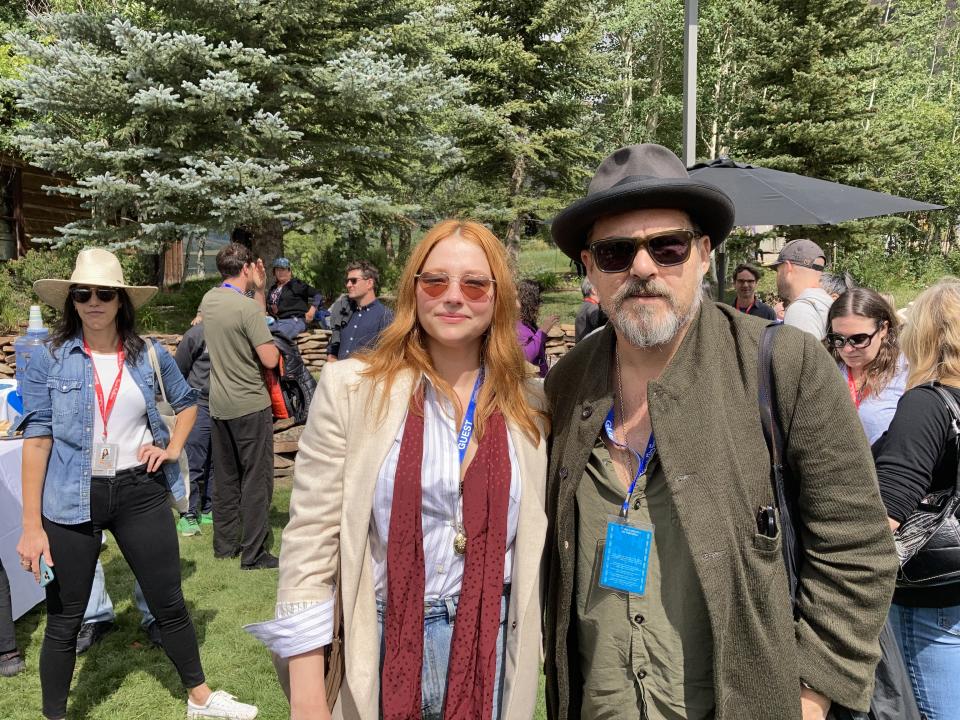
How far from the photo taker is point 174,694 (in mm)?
3768

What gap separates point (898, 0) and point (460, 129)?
23714 millimetres

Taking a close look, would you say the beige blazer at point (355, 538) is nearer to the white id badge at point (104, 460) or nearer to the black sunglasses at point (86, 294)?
the white id badge at point (104, 460)

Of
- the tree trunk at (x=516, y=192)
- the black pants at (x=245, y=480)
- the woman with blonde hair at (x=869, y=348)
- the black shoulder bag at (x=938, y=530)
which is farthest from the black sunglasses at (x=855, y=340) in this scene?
the tree trunk at (x=516, y=192)

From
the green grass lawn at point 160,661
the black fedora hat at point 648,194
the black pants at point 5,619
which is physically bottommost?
the green grass lawn at point 160,661

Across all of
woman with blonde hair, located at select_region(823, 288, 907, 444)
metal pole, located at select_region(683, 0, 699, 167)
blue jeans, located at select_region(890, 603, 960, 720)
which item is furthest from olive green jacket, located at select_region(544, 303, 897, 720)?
metal pole, located at select_region(683, 0, 699, 167)

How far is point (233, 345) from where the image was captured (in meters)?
5.25

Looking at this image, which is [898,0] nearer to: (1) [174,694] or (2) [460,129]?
(2) [460,129]

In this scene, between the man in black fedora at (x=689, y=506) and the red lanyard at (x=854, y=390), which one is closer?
the man in black fedora at (x=689, y=506)

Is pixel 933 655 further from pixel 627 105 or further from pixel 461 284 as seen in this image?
pixel 627 105

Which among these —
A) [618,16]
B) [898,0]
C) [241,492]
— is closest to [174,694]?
[241,492]

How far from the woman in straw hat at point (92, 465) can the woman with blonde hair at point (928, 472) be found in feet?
10.1

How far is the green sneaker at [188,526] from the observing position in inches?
238

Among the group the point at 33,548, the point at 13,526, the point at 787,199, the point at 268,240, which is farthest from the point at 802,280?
the point at 268,240

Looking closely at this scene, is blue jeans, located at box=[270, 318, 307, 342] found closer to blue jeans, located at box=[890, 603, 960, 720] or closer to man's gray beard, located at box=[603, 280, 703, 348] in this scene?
man's gray beard, located at box=[603, 280, 703, 348]
